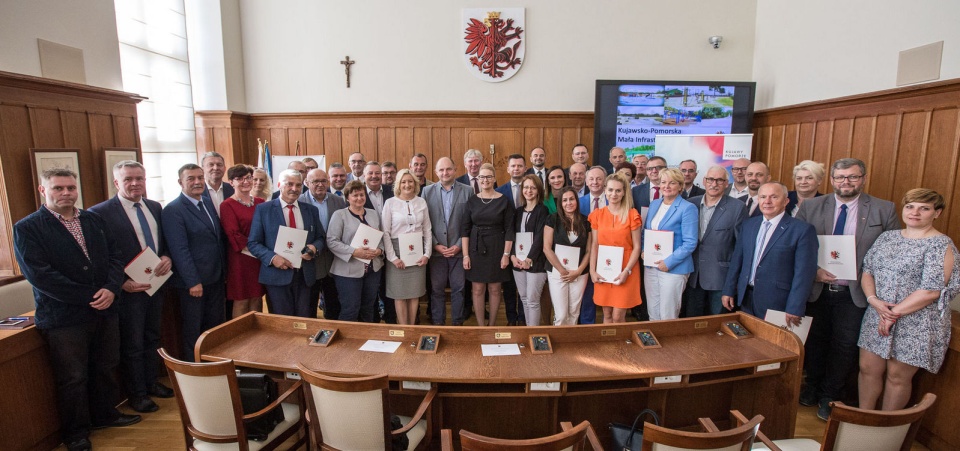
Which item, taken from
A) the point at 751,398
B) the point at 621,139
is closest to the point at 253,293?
the point at 751,398

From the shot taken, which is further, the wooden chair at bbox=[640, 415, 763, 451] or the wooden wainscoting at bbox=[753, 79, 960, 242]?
the wooden wainscoting at bbox=[753, 79, 960, 242]

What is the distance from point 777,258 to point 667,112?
425 cm

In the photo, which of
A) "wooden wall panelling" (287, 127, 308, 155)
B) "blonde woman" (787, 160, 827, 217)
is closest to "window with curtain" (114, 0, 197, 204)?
"wooden wall panelling" (287, 127, 308, 155)

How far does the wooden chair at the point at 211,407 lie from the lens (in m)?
2.01

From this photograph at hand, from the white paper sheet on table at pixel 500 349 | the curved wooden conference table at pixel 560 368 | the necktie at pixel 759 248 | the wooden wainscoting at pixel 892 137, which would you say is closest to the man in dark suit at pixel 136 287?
the curved wooden conference table at pixel 560 368

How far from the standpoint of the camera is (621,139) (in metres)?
6.86

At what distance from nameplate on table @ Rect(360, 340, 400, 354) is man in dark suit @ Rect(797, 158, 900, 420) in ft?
9.72

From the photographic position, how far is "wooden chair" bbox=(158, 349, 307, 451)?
2014 mm

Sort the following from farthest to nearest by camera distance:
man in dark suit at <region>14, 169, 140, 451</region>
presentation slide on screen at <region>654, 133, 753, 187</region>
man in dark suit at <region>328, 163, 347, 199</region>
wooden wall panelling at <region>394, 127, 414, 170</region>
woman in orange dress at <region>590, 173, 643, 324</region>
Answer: wooden wall panelling at <region>394, 127, 414, 170</region> → presentation slide on screen at <region>654, 133, 753, 187</region> → man in dark suit at <region>328, 163, 347, 199</region> → woman in orange dress at <region>590, 173, 643, 324</region> → man in dark suit at <region>14, 169, 140, 451</region>

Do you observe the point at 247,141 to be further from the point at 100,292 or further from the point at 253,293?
the point at 100,292

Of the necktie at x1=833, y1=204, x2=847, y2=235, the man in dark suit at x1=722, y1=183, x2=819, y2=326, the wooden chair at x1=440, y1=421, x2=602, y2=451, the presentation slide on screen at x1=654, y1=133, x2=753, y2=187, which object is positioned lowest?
the wooden chair at x1=440, y1=421, x2=602, y2=451

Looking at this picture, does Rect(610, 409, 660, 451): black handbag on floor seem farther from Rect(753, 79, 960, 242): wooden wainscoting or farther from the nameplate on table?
Rect(753, 79, 960, 242): wooden wainscoting

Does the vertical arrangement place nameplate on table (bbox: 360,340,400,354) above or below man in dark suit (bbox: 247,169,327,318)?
below

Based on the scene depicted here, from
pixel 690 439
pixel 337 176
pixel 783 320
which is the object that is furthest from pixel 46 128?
pixel 783 320
